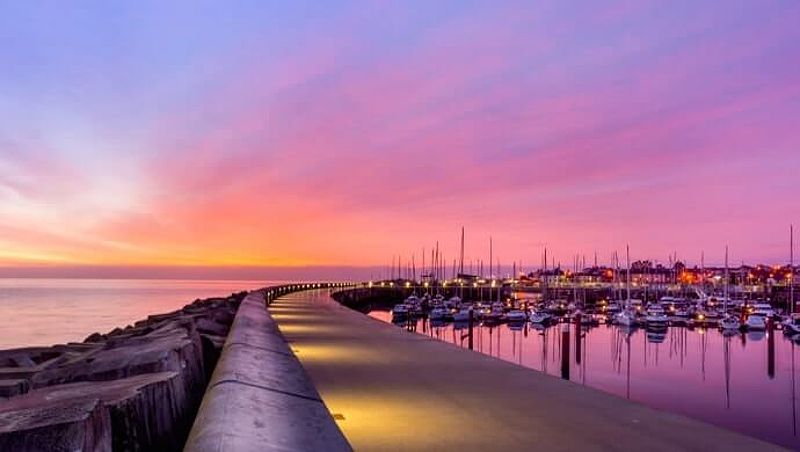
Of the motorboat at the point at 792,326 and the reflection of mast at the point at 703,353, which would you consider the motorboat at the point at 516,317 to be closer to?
the reflection of mast at the point at 703,353

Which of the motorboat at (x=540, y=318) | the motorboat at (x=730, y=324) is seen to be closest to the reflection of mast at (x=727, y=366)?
the motorboat at (x=730, y=324)

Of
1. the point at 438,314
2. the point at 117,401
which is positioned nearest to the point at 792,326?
the point at 438,314

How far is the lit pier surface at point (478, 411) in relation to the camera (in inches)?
379

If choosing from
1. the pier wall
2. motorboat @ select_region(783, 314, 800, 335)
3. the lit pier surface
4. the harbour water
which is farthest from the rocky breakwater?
motorboat @ select_region(783, 314, 800, 335)

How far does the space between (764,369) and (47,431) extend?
46769mm

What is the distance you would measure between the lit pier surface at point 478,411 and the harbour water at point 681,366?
507 centimetres

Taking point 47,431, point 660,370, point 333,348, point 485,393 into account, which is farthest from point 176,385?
point 660,370

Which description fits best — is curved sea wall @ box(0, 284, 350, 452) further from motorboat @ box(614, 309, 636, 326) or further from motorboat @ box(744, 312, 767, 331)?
motorboat @ box(744, 312, 767, 331)

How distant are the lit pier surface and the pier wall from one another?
3373 mm

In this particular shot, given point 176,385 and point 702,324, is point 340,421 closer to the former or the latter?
point 176,385

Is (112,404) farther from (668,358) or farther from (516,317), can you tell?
(516,317)

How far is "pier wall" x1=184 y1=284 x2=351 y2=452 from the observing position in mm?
3719

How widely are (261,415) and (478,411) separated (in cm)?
782

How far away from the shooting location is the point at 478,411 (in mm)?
11688
